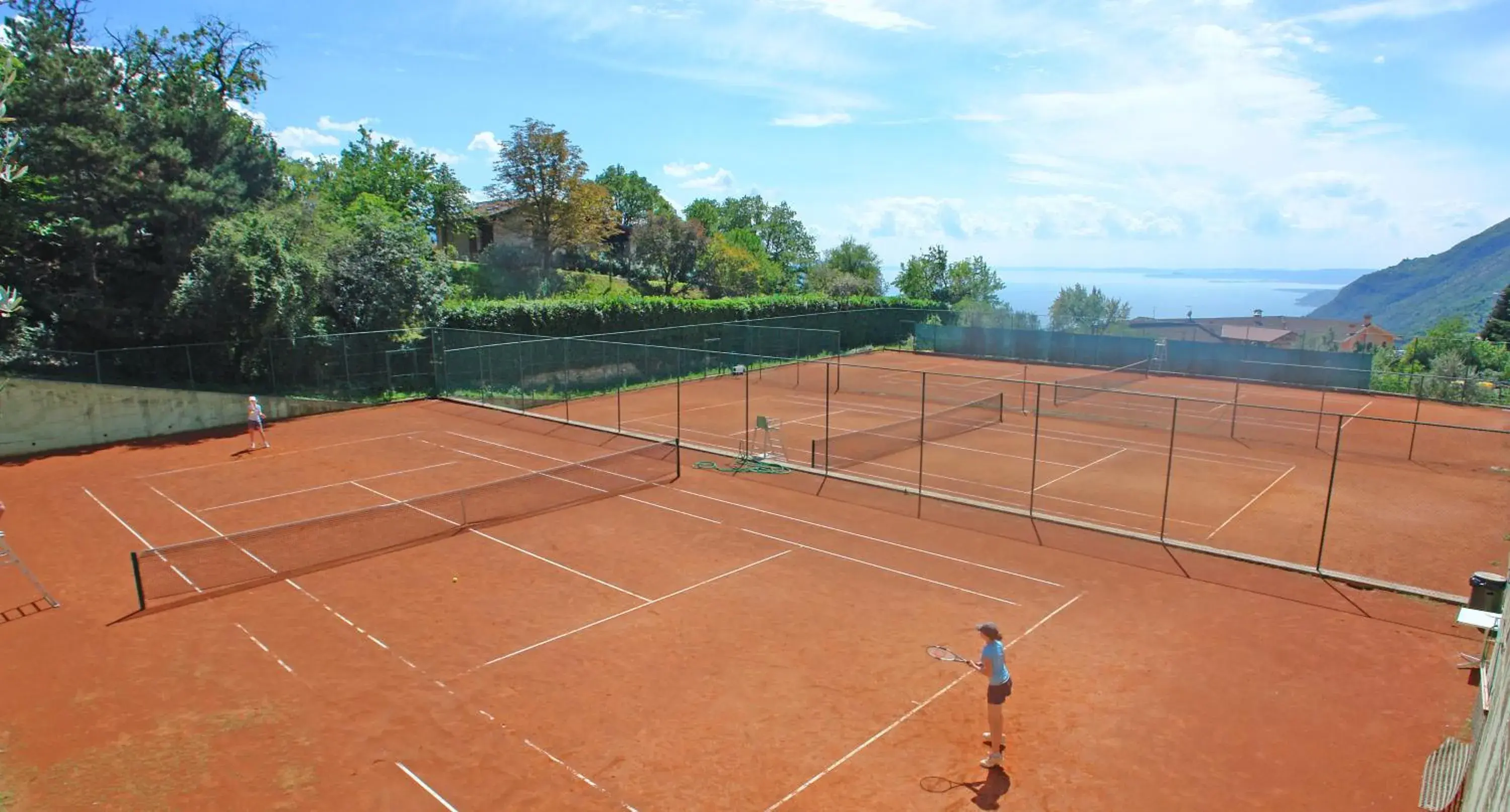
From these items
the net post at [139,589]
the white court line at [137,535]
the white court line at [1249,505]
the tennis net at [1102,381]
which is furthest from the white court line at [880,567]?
the tennis net at [1102,381]

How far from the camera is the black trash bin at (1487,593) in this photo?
35.8 ft

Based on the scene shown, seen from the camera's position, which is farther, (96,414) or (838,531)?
(96,414)

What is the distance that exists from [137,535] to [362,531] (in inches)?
181

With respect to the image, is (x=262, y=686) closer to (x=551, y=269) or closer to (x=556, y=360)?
(x=556, y=360)

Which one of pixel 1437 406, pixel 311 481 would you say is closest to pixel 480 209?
pixel 311 481

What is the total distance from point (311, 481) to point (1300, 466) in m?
27.2

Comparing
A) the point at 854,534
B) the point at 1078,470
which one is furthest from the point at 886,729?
the point at 1078,470

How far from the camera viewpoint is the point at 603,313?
39781 mm

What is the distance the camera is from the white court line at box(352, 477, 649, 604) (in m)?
13.2

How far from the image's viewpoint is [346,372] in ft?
98.9

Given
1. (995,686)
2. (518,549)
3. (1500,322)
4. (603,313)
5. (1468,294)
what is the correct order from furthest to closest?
(1468,294) < (1500,322) < (603,313) < (518,549) < (995,686)

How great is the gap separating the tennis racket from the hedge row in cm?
2788

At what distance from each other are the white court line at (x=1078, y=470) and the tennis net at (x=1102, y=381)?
229 inches

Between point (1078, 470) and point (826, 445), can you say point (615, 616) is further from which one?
point (1078, 470)
